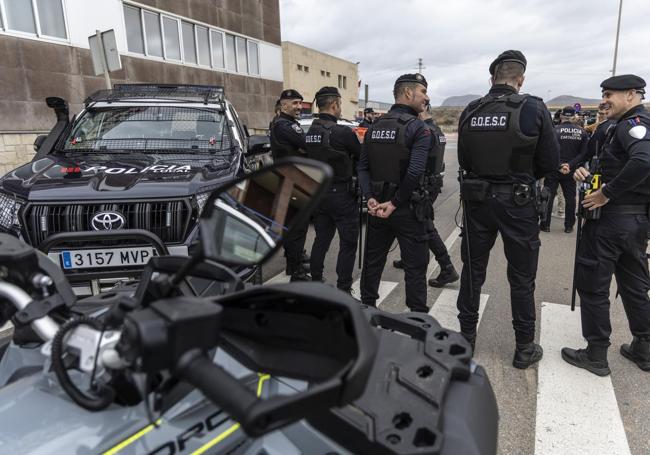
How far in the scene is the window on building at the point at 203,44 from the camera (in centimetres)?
1559

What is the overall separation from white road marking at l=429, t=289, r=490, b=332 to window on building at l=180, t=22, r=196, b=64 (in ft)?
45.3

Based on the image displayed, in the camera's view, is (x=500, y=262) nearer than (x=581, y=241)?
No

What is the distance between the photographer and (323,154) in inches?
175

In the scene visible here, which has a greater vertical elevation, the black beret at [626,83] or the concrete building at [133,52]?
the concrete building at [133,52]

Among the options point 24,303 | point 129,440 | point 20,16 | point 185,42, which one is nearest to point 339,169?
point 24,303

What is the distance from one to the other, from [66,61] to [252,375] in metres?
12.8

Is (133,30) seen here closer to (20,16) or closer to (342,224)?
(20,16)

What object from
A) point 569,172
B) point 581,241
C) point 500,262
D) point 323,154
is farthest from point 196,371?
point 569,172

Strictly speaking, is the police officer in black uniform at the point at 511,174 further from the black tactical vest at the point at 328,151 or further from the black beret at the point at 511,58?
the black tactical vest at the point at 328,151

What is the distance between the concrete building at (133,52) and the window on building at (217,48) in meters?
0.03

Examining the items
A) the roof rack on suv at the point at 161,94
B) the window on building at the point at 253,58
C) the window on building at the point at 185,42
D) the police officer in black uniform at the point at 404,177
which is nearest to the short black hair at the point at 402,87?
the police officer in black uniform at the point at 404,177

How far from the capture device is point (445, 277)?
4.89 m

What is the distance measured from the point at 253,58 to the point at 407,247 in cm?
1656

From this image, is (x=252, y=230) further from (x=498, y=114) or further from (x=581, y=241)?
(x=581, y=241)
